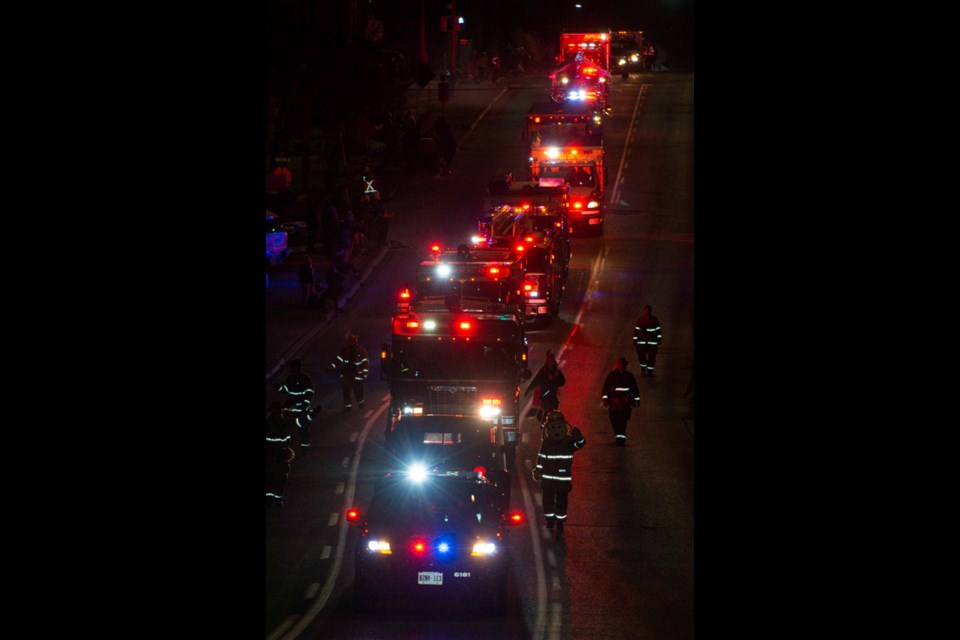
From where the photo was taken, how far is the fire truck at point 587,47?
70181 millimetres

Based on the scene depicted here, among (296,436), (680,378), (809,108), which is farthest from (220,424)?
(680,378)

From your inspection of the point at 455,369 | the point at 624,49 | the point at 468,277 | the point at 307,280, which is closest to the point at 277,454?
the point at 455,369

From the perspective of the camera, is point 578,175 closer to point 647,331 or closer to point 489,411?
point 647,331

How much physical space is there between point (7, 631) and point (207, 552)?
6.00 feet

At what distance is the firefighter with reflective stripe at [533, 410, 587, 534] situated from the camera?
1922 centimetres

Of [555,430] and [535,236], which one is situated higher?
[535,236]

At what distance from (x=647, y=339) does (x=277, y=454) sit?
11.4 m

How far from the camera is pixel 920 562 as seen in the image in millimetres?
8078

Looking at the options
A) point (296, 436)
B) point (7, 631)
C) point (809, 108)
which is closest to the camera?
point (7, 631)

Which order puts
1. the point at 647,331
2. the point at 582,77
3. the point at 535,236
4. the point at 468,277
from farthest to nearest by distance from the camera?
the point at 582,77 → the point at 535,236 → the point at 647,331 → the point at 468,277

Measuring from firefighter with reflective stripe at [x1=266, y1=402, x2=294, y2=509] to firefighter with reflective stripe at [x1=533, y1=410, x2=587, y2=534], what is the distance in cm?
375

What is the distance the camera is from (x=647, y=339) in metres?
29.8

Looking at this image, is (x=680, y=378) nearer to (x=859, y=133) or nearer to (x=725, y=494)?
(x=725, y=494)

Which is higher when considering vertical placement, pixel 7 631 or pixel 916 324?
pixel 916 324
